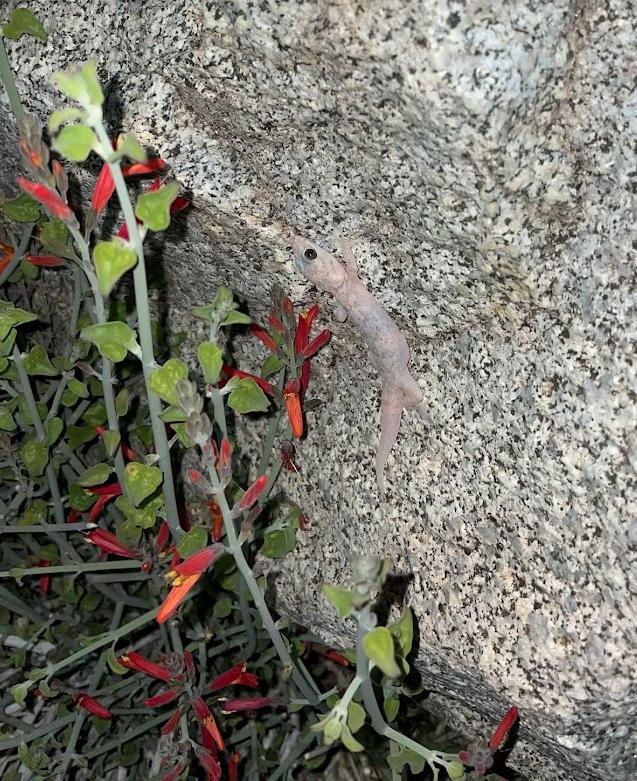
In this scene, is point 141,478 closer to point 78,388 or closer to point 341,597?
point 78,388

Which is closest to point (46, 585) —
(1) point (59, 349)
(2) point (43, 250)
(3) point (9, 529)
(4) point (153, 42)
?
(3) point (9, 529)

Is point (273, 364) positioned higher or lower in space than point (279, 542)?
higher

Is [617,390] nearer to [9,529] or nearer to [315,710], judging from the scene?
[315,710]

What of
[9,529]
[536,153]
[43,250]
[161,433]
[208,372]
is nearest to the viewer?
[208,372]

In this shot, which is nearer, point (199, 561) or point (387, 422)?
point (199, 561)


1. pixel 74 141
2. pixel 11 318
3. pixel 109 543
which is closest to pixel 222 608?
pixel 109 543

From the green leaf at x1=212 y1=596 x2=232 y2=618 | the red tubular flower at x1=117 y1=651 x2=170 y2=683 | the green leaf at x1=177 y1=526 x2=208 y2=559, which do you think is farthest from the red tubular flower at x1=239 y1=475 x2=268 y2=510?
Answer: the green leaf at x1=212 y1=596 x2=232 y2=618

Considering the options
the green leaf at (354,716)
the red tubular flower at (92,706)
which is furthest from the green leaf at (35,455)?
the green leaf at (354,716)

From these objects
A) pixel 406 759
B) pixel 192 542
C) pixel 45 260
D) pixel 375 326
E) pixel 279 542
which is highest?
pixel 375 326
